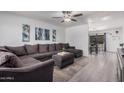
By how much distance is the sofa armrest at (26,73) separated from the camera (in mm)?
1367

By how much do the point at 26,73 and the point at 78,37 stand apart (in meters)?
6.21

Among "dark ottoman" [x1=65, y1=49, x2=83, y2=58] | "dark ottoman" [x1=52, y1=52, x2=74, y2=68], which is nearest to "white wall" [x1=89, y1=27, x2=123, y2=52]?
"dark ottoman" [x1=65, y1=49, x2=83, y2=58]

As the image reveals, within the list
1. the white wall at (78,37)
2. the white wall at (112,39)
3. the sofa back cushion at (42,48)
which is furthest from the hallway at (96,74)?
the white wall at (112,39)

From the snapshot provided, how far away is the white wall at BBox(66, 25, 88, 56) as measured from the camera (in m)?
6.87

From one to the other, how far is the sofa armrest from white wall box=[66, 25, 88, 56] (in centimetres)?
552

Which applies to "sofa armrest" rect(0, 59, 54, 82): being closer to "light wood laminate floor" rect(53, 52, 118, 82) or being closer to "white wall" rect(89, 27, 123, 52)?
"light wood laminate floor" rect(53, 52, 118, 82)

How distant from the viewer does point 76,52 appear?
19.8 ft

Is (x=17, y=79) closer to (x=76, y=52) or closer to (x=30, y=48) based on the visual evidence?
(x=30, y=48)

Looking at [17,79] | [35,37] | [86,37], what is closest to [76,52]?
[86,37]

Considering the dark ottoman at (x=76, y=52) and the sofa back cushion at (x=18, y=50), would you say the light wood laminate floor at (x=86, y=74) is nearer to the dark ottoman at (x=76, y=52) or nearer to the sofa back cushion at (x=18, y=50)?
the sofa back cushion at (x=18, y=50)

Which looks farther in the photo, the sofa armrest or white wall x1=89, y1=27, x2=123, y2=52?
white wall x1=89, y1=27, x2=123, y2=52

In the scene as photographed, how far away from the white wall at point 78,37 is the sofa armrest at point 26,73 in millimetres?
5516

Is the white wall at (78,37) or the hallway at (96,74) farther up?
the white wall at (78,37)
